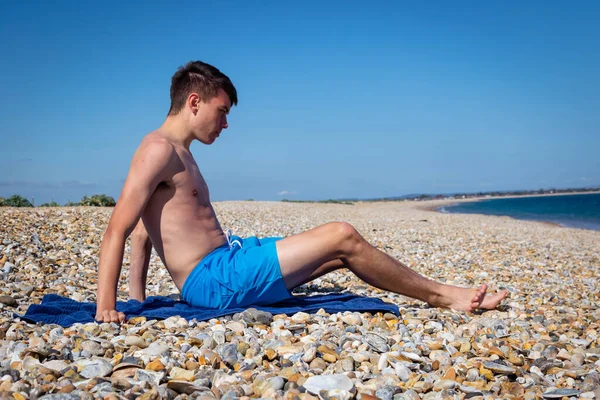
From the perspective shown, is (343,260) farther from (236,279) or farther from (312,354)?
(312,354)

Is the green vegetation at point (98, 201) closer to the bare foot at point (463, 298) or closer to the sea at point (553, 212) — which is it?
the bare foot at point (463, 298)

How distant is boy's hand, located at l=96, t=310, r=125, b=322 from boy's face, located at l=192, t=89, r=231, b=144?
5.05 feet

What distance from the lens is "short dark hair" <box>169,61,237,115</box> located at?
394 centimetres

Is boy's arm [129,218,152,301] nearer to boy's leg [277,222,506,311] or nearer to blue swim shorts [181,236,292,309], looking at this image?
blue swim shorts [181,236,292,309]

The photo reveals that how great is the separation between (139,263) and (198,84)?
1756mm

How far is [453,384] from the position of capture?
2434 mm

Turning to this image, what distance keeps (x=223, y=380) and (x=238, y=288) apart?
1.41 metres

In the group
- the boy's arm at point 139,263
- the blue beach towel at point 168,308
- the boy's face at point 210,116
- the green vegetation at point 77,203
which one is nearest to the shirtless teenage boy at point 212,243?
the boy's face at point 210,116

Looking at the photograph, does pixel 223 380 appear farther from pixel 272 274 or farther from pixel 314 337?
pixel 272 274

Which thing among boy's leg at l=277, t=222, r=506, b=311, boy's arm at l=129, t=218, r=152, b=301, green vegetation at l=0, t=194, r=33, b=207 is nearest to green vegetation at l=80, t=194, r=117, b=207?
green vegetation at l=0, t=194, r=33, b=207

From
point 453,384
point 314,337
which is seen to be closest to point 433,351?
point 453,384

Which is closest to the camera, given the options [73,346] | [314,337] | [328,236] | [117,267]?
[73,346]

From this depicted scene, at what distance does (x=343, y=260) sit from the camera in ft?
12.8

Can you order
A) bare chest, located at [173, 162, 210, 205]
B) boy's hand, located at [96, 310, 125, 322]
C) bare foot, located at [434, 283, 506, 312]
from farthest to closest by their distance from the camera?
bare foot, located at [434, 283, 506, 312]
bare chest, located at [173, 162, 210, 205]
boy's hand, located at [96, 310, 125, 322]
